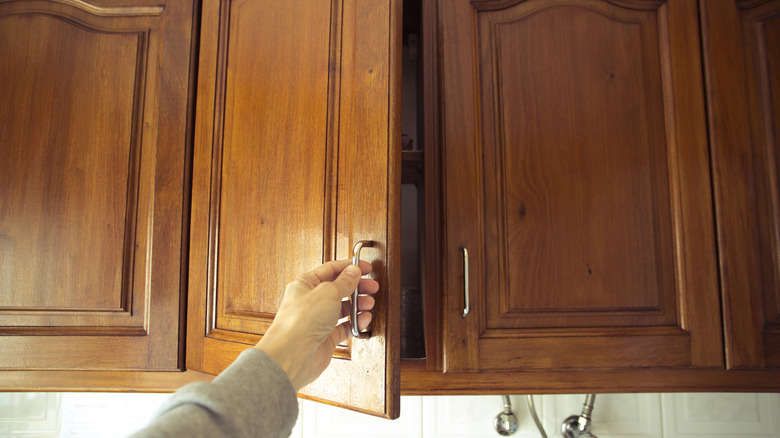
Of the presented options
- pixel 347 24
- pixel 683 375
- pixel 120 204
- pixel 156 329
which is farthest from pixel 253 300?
pixel 683 375

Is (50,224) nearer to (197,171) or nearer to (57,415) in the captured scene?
(197,171)

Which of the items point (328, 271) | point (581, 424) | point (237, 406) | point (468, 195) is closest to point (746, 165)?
point (468, 195)

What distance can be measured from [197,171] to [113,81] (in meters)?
0.26

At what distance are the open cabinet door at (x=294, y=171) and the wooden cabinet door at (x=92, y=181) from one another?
6 cm

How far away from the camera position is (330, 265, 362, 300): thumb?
472mm

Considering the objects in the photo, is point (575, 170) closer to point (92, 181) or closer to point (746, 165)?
point (746, 165)

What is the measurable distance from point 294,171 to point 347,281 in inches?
8.3

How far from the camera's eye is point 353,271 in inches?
19.2

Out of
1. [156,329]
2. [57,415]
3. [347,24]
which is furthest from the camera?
[57,415]

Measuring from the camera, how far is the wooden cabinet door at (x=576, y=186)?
649 mm

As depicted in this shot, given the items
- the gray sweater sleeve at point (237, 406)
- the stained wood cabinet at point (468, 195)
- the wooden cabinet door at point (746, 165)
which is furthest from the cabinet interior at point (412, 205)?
the wooden cabinet door at point (746, 165)

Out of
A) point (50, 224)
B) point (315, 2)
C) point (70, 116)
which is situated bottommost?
point (50, 224)

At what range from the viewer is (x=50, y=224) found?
0.71m

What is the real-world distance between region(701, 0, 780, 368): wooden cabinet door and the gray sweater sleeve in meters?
0.73
